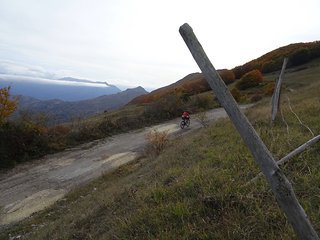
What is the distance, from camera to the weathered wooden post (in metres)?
2.76

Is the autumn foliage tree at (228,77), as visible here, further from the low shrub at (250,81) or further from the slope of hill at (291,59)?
the low shrub at (250,81)

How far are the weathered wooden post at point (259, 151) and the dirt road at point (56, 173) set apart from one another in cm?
1055

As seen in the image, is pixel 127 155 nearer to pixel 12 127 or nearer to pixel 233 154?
pixel 12 127

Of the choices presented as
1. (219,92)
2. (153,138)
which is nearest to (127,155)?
(153,138)

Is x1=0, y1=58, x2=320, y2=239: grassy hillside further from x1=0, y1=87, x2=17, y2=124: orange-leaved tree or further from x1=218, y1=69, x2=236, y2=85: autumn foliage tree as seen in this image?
x1=218, y1=69, x2=236, y2=85: autumn foliage tree

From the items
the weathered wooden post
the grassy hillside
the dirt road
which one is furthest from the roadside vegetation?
the weathered wooden post

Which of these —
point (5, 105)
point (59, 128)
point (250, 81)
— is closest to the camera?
point (5, 105)

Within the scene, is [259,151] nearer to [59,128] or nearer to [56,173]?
[56,173]

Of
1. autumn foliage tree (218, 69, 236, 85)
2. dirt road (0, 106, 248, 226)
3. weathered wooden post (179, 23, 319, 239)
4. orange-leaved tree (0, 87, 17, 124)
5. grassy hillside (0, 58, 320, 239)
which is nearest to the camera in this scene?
weathered wooden post (179, 23, 319, 239)

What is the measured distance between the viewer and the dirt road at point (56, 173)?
12727 mm

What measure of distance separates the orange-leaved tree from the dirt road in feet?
13.3

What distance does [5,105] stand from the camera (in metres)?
23.8

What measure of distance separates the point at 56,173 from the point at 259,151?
50.7 ft

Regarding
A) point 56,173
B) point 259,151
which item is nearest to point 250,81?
point 56,173
